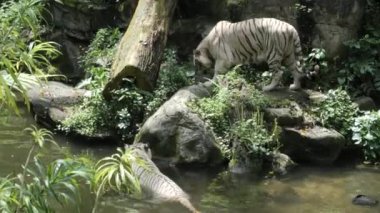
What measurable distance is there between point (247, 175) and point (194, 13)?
155 inches

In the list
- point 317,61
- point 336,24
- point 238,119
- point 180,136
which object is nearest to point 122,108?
point 180,136

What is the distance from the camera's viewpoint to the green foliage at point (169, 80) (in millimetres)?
8227

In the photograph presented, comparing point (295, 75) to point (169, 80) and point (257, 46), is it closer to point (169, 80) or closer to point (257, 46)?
point (257, 46)

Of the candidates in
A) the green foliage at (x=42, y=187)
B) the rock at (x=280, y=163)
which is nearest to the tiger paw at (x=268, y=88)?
the rock at (x=280, y=163)

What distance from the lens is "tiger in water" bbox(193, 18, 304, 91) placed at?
8.52m

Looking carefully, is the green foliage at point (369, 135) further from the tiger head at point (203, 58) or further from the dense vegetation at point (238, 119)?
the tiger head at point (203, 58)

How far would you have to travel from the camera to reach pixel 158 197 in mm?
6180

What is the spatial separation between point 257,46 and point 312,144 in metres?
1.72

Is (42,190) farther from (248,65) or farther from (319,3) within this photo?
(319,3)

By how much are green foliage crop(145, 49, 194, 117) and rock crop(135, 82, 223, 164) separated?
0.46 meters

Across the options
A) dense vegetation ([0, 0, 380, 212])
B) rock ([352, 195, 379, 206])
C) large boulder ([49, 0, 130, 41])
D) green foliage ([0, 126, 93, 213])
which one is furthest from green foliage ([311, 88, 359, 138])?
green foliage ([0, 126, 93, 213])

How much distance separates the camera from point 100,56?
973cm

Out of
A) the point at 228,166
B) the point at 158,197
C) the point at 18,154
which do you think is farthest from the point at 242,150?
the point at 18,154

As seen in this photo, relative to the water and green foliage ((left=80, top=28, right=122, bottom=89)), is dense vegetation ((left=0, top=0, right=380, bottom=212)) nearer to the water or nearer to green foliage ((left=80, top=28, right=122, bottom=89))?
green foliage ((left=80, top=28, right=122, bottom=89))
